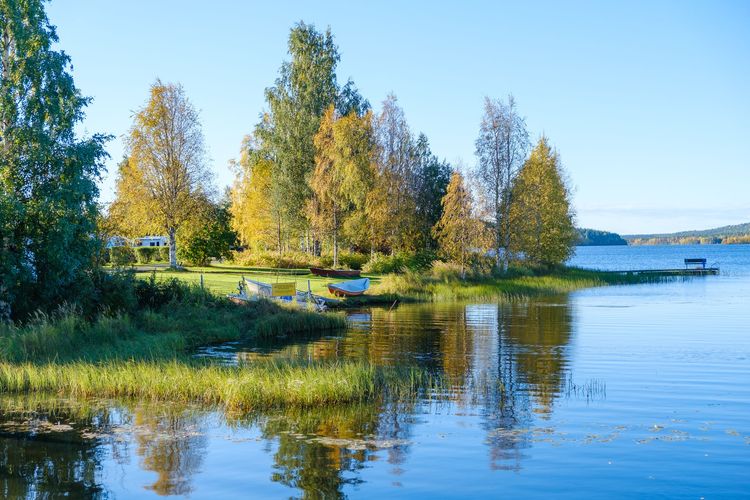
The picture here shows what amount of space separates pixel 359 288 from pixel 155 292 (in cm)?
1742

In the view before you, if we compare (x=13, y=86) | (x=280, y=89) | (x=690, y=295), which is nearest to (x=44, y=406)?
(x=13, y=86)

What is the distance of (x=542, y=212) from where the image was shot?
210 feet

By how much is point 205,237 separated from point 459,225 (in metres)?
23.7

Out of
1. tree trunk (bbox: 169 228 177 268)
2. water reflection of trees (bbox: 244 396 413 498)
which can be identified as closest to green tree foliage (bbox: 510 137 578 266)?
tree trunk (bbox: 169 228 177 268)

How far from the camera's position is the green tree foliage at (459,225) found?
2045 inches

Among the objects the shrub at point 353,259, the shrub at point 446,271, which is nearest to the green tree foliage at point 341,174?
the shrub at point 353,259

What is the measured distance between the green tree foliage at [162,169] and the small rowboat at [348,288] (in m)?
18.7

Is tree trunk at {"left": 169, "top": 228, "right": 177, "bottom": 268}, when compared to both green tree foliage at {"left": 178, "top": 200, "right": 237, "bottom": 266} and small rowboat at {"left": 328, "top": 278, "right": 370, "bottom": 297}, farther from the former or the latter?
small rowboat at {"left": 328, "top": 278, "right": 370, "bottom": 297}

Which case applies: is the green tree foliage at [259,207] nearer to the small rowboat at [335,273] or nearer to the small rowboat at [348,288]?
the small rowboat at [335,273]

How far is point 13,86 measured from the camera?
22.4 m

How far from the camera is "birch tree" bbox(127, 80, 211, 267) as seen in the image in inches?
2271

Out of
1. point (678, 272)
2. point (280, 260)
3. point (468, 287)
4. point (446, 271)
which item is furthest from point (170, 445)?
point (678, 272)

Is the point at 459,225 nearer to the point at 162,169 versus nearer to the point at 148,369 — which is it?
the point at 162,169

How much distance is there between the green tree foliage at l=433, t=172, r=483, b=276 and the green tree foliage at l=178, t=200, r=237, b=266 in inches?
781
